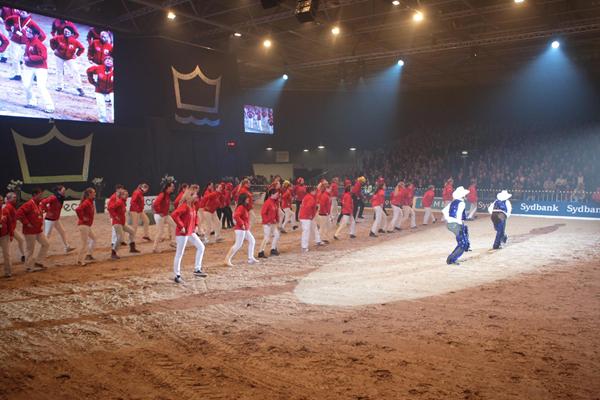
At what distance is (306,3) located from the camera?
12391 mm

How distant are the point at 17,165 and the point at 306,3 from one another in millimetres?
14649

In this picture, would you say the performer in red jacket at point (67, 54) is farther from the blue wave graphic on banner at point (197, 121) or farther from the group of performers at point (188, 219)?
the group of performers at point (188, 219)

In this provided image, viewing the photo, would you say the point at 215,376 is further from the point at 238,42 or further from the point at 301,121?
the point at 301,121

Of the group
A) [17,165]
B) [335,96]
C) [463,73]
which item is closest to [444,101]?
[463,73]

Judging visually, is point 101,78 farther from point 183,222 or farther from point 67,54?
point 183,222

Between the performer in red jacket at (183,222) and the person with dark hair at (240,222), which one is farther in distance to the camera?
the person with dark hair at (240,222)

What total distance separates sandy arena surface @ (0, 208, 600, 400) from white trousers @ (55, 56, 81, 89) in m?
10.7

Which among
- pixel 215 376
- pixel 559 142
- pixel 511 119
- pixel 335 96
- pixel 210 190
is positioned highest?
pixel 335 96

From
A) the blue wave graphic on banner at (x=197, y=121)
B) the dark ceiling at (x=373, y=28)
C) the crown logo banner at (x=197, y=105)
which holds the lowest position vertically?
the blue wave graphic on banner at (x=197, y=121)

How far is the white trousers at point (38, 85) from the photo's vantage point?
18578 millimetres

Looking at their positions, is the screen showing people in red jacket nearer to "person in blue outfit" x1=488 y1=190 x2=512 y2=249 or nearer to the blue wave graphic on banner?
the blue wave graphic on banner

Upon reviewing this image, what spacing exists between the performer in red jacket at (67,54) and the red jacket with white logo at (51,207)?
942cm

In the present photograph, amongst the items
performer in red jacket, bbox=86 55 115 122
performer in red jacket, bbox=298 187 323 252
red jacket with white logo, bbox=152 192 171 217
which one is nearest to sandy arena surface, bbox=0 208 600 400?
performer in red jacket, bbox=298 187 323 252

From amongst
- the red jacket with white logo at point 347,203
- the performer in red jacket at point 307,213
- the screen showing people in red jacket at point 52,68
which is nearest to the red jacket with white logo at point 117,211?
the performer in red jacket at point 307,213
